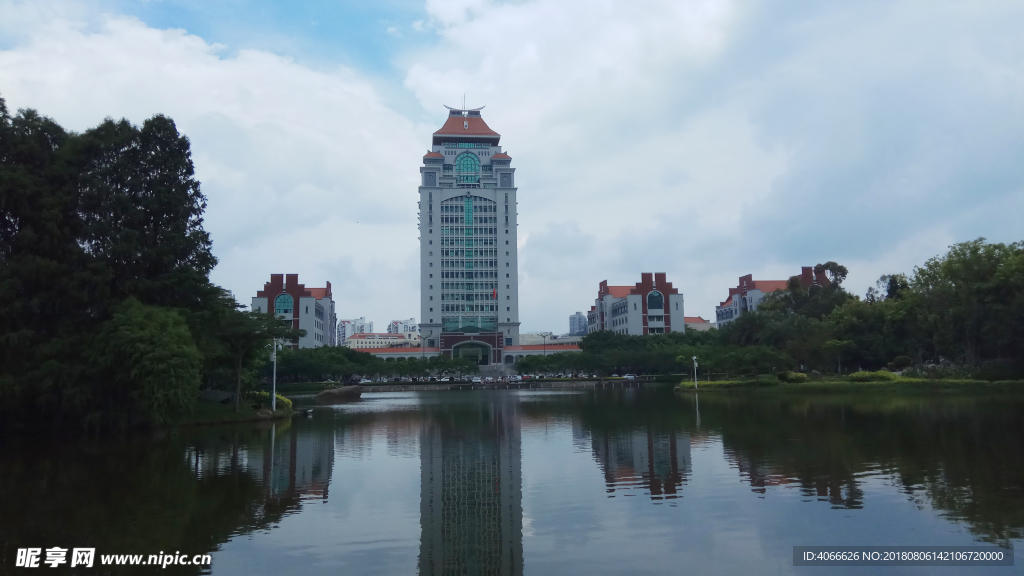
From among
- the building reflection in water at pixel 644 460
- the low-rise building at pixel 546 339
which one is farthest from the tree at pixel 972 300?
the low-rise building at pixel 546 339

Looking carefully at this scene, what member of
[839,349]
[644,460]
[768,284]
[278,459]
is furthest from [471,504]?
[768,284]

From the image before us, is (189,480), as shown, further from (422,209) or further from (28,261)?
(422,209)

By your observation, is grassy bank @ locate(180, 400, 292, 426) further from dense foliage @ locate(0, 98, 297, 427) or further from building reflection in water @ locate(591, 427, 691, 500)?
building reflection in water @ locate(591, 427, 691, 500)

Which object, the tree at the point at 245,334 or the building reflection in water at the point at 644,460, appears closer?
the building reflection in water at the point at 644,460

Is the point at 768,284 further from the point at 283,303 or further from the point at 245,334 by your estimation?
the point at 245,334

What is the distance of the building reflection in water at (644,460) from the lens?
39.2 ft

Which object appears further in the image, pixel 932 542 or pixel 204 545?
pixel 204 545

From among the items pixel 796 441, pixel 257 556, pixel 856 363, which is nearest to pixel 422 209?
pixel 856 363

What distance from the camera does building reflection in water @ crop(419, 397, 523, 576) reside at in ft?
26.7

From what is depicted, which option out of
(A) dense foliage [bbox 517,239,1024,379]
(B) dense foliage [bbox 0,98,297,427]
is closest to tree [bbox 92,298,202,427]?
(B) dense foliage [bbox 0,98,297,427]

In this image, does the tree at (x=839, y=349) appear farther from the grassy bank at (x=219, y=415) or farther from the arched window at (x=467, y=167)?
the arched window at (x=467, y=167)

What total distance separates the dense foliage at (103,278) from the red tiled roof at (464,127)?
271 feet

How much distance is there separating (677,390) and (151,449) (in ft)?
120

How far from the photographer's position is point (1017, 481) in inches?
427
